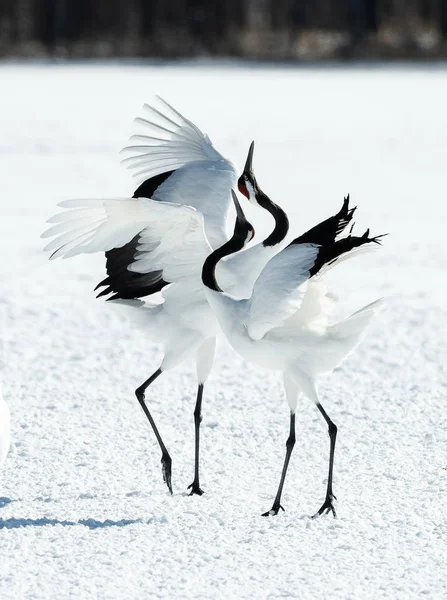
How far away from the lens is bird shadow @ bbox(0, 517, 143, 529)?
353 cm

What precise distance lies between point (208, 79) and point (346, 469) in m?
17.2

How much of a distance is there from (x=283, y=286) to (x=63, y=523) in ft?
3.30

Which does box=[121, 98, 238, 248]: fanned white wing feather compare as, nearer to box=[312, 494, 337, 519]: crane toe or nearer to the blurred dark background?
box=[312, 494, 337, 519]: crane toe

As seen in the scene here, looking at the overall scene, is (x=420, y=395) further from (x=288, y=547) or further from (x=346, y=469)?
(x=288, y=547)

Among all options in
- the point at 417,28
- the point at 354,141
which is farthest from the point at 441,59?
the point at 354,141

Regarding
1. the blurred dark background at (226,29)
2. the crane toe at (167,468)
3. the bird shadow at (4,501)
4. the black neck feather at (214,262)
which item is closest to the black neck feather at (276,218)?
the black neck feather at (214,262)

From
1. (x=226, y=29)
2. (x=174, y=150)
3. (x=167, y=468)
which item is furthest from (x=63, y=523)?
(x=226, y=29)

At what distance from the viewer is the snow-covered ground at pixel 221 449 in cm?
321

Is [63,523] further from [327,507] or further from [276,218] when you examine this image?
[276,218]

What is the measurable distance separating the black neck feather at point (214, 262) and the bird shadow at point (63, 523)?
0.77 meters

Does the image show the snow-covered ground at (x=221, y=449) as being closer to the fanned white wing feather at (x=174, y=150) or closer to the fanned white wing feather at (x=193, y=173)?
the fanned white wing feather at (x=193, y=173)

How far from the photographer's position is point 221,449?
14.1 ft

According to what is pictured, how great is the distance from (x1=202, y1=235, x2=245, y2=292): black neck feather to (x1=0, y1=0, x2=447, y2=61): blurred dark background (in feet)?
76.5

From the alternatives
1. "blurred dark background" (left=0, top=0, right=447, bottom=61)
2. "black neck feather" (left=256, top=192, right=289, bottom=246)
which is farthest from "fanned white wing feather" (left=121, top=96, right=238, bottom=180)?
"blurred dark background" (left=0, top=0, right=447, bottom=61)
